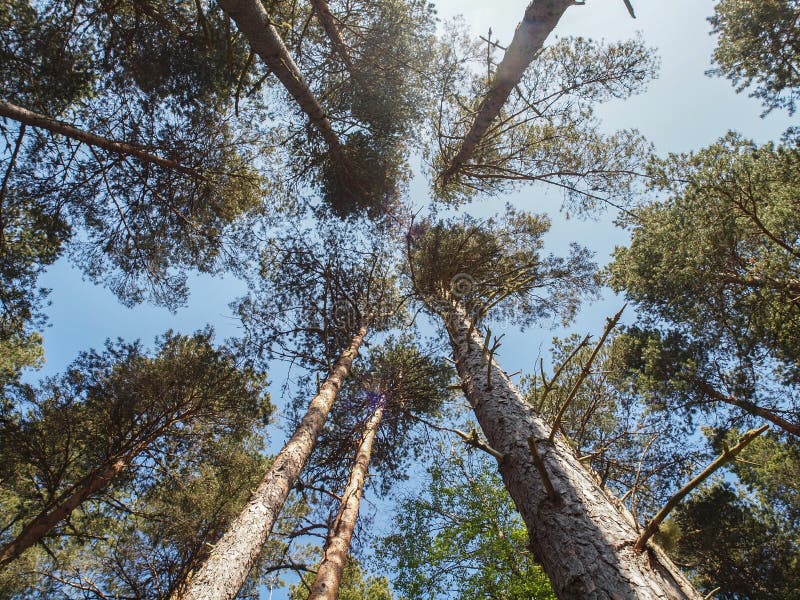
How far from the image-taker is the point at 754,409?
771cm

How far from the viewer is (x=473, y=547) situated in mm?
8664

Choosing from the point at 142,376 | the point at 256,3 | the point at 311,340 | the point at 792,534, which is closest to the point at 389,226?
the point at 311,340

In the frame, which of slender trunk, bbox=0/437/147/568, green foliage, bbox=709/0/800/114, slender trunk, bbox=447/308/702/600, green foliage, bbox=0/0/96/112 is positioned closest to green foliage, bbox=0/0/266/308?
green foliage, bbox=0/0/96/112

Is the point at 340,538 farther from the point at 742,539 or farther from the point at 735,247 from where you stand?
the point at 742,539

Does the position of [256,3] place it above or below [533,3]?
above

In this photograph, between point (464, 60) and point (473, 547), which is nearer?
point (464, 60)

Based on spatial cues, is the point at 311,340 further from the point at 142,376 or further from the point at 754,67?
the point at 754,67

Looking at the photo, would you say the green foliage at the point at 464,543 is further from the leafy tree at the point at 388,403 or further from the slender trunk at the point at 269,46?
the slender trunk at the point at 269,46

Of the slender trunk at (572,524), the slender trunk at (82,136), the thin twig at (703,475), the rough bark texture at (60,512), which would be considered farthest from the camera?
the rough bark texture at (60,512)

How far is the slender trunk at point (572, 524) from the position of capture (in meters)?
1.88

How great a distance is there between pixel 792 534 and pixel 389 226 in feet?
38.1

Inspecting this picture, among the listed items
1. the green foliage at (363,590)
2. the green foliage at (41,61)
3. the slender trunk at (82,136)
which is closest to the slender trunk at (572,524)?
the slender trunk at (82,136)

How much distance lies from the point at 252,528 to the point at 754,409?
9.15 meters

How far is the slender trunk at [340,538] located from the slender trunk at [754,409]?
23.3ft
